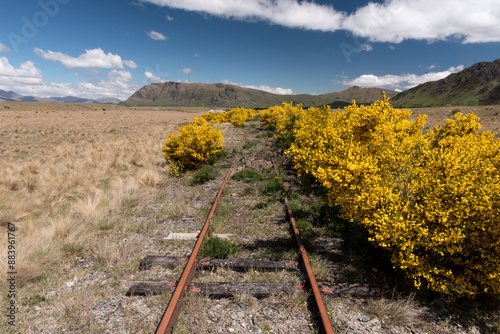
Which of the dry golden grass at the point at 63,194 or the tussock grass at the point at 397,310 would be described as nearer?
the tussock grass at the point at 397,310

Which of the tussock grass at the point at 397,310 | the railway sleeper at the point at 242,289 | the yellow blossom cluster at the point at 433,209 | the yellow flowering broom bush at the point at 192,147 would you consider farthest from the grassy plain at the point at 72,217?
the yellow blossom cluster at the point at 433,209

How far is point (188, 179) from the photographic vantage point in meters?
9.12

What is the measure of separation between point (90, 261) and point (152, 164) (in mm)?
7554

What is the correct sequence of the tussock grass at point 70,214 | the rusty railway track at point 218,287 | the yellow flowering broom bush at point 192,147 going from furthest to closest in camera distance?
1. the yellow flowering broom bush at point 192,147
2. the tussock grass at point 70,214
3. the rusty railway track at point 218,287

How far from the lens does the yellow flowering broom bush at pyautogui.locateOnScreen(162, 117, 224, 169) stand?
10.3 m

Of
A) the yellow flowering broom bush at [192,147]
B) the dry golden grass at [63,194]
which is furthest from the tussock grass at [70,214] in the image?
the yellow flowering broom bush at [192,147]

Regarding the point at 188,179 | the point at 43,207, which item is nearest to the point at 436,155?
the point at 188,179

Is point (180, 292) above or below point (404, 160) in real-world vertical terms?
below

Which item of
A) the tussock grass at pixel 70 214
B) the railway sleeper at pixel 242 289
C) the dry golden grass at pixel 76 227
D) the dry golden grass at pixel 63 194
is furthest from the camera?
the dry golden grass at pixel 63 194

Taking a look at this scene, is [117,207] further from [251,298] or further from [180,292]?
[251,298]

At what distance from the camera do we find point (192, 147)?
34.4ft

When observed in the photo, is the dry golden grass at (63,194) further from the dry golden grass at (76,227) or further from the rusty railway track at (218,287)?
the rusty railway track at (218,287)

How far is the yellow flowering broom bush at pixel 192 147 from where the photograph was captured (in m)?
10.3

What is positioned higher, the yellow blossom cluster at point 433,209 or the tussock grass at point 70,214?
the yellow blossom cluster at point 433,209
